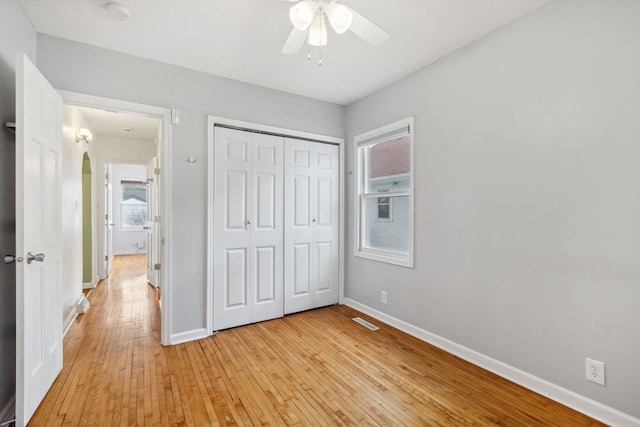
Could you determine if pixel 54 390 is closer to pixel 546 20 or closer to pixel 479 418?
pixel 479 418

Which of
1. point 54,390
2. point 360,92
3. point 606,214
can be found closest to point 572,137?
point 606,214

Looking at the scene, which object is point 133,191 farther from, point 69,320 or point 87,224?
point 69,320

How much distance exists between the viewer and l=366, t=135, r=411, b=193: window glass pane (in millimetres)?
3168

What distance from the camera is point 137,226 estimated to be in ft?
29.0

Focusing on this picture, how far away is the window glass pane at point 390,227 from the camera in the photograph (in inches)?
125

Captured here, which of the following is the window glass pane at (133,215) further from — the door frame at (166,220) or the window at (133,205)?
the door frame at (166,220)

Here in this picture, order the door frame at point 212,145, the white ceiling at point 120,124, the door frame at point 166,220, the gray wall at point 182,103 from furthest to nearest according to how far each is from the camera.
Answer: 1. the white ceiling at point 120,124
2. the door frame at point 212,145
3. the door frame at point 166,220
4. the gray wall at point 182,103

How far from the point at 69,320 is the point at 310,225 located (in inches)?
113

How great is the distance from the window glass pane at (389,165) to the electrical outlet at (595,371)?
194 cm

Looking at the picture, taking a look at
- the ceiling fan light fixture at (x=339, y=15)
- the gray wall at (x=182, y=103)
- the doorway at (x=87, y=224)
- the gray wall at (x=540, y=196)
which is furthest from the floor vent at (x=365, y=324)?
the doorway at (x=87, y=224)

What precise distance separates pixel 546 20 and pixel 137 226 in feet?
32.6

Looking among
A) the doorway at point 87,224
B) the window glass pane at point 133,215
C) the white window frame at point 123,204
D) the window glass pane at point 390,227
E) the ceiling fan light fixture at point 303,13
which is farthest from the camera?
the window glass pane at point 133,215

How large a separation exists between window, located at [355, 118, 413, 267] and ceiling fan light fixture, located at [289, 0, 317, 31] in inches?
66.4

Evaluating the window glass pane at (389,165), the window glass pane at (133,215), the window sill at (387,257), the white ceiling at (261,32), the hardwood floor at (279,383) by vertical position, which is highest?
the white ceiling at (261,32)
